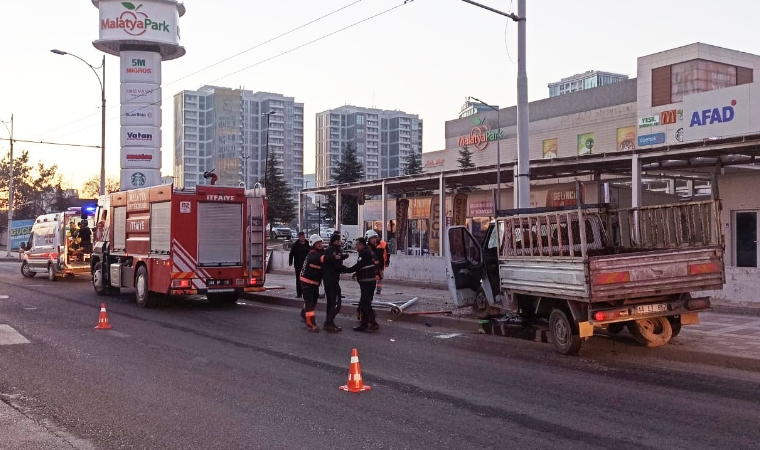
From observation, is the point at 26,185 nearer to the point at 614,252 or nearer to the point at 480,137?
the point at 480,137

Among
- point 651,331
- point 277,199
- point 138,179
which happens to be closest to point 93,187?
point 277,199

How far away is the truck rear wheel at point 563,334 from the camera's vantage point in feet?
33.1

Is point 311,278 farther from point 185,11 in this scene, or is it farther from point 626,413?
point 185,11

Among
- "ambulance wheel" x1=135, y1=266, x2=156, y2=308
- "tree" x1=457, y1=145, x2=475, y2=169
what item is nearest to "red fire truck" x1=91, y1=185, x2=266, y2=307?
"ambulance wheel" x1=135, y1=266, x2=156, y2=308

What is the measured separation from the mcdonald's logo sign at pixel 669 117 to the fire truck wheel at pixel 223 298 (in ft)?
115

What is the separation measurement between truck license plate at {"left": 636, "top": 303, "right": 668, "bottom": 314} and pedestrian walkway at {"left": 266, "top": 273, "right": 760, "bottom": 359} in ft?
2.32

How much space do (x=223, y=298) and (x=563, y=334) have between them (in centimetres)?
1097

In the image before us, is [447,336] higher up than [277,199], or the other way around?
[277,199]

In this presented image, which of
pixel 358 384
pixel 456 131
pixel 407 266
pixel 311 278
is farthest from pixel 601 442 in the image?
pixel 456 131

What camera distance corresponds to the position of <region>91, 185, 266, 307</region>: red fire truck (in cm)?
1670

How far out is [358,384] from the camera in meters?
7.82

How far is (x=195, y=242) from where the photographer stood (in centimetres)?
1691

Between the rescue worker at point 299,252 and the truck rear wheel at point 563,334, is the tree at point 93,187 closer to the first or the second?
the rescue worker at point 299,252

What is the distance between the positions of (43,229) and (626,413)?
25.7 meters
